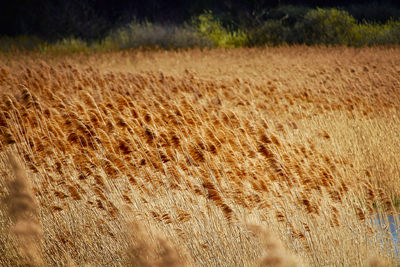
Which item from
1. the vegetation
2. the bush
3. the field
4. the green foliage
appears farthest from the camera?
the green foliage

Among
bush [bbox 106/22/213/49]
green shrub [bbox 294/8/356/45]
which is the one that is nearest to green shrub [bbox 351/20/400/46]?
green shrub [bbox 294/8/356/45]

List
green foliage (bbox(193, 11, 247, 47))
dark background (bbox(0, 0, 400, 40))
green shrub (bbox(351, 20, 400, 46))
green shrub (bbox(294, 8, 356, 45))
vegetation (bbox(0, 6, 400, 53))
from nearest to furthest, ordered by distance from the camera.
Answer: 1. green shrub (bbox(351, 20, 400, 46))
2. vegetation (bbox(0, 6, 400, 53))
3. green shrub (bbox(294, 8, 356, 45))
4. green foliage (bbox(193, 11, 247, 47))
5. dark background (bbox(0, 0, 400, 40))

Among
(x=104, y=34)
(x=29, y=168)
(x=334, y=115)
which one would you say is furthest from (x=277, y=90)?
(x=104, y=34)

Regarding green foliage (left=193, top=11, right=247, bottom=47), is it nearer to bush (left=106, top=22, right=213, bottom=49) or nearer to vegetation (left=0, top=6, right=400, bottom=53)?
vegetation (left=0, top=6, right=400, bottom=53)

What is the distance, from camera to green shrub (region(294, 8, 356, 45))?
15969mm

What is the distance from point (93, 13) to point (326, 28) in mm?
11974

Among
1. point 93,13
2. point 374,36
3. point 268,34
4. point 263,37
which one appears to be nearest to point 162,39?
point 263,37

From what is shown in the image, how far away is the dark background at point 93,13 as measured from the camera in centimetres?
2144

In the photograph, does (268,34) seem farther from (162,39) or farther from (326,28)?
(162,39)

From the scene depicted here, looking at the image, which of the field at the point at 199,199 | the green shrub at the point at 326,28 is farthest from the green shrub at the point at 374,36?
the field at the point at 199,199

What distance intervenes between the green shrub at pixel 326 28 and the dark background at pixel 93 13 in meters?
3.46

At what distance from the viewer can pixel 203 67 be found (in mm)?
11906

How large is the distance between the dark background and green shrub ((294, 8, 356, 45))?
346cm

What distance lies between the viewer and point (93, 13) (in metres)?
21.9
